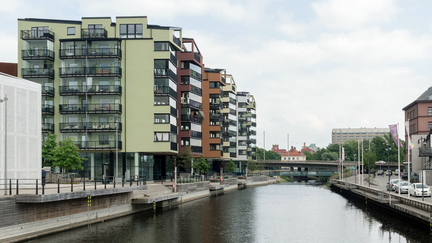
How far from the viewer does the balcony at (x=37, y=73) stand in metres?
71.0

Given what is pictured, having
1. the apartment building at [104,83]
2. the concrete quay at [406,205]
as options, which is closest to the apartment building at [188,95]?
the apartment building at [104,83]

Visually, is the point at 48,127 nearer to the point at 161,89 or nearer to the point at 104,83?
the point at 104,83

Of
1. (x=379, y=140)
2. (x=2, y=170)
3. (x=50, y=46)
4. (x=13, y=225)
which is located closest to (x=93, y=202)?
(x=2, y=170)

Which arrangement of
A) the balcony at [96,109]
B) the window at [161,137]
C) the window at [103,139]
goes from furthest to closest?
the window at [161,137], the balcony at [96,109], the window at [103,139]

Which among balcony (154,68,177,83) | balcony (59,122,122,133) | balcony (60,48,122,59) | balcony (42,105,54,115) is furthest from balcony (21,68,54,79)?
balcony (154,68,177,83)

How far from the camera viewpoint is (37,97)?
43094 mm

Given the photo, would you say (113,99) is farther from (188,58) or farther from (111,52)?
(188,58)

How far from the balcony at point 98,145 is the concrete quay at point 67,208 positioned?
528 inches

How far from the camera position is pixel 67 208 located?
37406mm

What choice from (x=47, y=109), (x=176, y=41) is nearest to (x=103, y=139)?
(x=47, y=109)

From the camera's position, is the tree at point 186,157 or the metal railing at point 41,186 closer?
the metal railing at point 41,186

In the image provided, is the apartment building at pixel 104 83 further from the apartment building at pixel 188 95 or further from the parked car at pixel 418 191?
the parked car at pixel 418 191

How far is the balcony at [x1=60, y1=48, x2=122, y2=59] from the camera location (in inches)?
2758

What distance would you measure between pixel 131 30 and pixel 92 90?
38.5 ft
